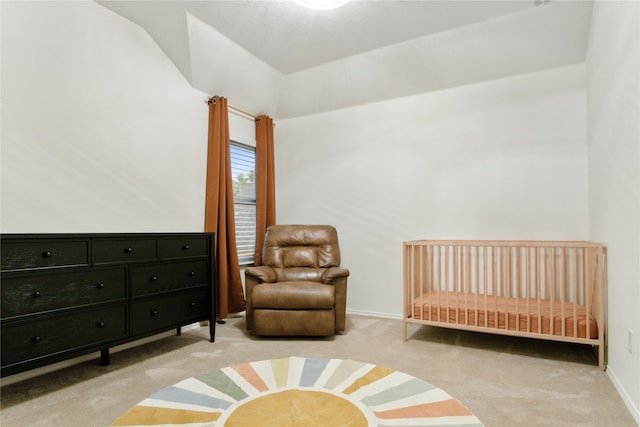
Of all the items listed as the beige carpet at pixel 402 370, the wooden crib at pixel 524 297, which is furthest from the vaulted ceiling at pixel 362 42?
the beige carpet at pixel 402 370

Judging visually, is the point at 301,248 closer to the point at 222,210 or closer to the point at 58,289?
the point at 222,210

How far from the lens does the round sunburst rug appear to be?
1.39m

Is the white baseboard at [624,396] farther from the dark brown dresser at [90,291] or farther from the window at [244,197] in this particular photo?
the window at [244,197]

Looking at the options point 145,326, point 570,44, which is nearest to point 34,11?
point 145,326

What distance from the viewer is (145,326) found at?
2475 millimetres

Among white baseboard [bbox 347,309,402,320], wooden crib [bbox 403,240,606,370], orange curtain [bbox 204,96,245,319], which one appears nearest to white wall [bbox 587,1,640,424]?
wooden crib [bbox 403,240,606,370]

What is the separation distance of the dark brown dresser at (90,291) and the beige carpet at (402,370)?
0.23 m

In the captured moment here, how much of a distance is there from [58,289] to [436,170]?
3.21 m

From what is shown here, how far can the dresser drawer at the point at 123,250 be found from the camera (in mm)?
2227

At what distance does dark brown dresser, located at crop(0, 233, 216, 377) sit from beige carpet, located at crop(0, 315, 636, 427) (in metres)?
0.23

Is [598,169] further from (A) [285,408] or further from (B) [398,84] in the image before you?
(A) [285,408]

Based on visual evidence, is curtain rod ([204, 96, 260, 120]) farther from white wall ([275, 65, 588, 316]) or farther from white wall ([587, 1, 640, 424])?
white wall ([587, 1, 640, 424])

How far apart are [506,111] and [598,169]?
102cm

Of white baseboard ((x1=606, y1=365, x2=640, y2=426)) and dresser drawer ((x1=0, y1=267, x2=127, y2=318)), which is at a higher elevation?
dresser drawer ((x1=0, y1=267, x2=127, y2=318))
